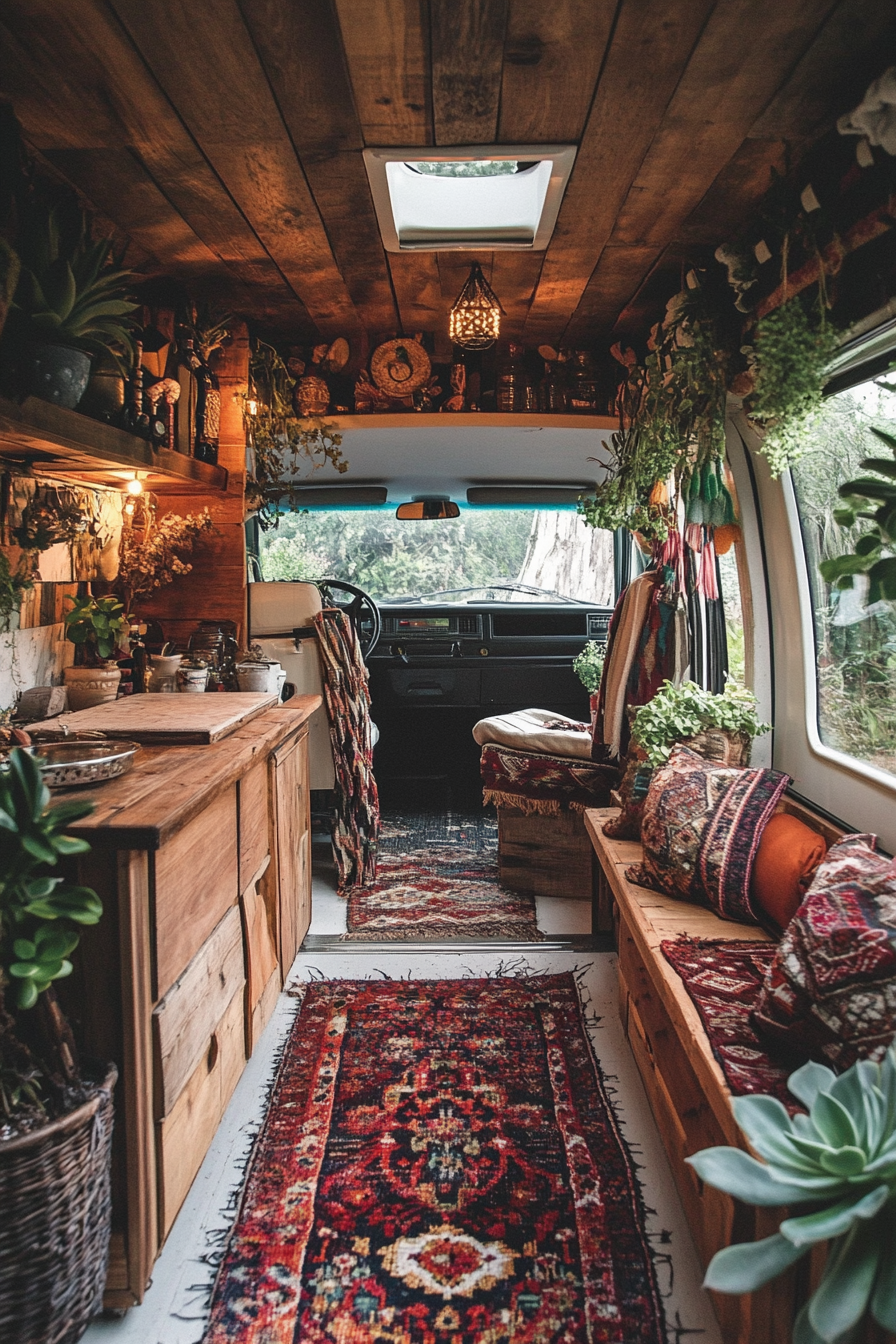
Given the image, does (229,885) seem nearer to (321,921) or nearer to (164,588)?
(321,921)

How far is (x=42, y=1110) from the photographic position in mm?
1337

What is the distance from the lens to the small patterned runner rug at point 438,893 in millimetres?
3318

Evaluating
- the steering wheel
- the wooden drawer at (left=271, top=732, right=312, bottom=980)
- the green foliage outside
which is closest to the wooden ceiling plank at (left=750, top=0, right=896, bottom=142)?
the wooden drawer at (left=271, top=732, right=312, bottom=980)

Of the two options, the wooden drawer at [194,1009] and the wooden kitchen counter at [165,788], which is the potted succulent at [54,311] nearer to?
the wooden kitchen counter at [165,788]

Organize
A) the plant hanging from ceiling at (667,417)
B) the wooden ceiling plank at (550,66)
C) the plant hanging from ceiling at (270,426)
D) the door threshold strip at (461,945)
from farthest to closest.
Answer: the plant hanging from ceiling at (270,426) → the door threshold strip at (461,945) → the plant hanging from ceiling at (667,417) → the wooden ceiling plank at (550,66)

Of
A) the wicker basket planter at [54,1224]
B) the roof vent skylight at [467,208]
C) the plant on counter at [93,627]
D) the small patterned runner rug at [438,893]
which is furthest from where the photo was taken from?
the small patterned runner rug at [438,893]

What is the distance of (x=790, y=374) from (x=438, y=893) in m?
2.53

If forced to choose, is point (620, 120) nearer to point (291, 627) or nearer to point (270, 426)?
point (270, 426)

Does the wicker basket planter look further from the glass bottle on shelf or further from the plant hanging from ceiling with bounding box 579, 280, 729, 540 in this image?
the glass bottle on shelf

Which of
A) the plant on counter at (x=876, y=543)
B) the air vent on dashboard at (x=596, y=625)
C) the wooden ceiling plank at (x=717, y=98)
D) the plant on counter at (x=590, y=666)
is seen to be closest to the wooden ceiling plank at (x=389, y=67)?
the wooden ceiling plank at (x=717, y=98)

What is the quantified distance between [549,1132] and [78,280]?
2373mm

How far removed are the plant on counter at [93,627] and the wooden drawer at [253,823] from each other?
0.79m

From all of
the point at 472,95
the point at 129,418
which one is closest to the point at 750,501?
the point at 472,95

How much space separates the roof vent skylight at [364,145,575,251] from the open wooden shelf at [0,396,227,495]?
1018 millimetres
